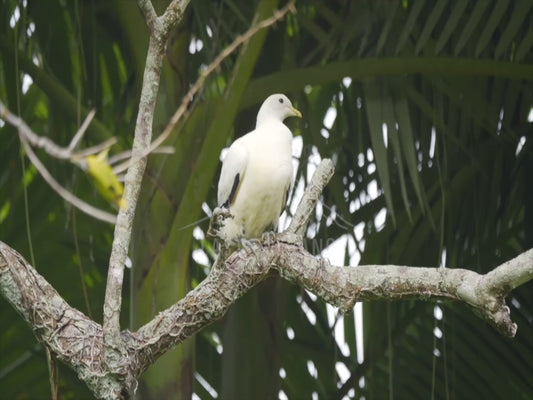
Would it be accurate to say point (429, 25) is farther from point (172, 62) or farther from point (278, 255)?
point (278, 255)

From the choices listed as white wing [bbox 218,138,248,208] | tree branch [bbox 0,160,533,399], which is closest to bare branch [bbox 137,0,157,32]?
tree branch [bbox 0,160,533,399]

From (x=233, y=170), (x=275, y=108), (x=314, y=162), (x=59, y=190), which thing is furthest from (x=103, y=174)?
(x=314, y=162)

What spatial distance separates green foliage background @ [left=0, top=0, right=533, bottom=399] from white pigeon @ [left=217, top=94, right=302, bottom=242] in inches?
5.9

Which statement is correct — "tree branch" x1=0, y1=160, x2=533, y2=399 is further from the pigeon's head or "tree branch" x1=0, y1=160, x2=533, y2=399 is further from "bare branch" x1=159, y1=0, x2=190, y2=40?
the pigeon's head

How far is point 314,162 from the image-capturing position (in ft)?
16.9

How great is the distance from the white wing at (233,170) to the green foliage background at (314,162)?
0.13 meters

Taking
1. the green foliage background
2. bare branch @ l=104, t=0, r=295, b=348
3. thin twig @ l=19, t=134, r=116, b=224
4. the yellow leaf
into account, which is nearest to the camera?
the yellow leaf

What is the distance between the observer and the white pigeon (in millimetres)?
4574

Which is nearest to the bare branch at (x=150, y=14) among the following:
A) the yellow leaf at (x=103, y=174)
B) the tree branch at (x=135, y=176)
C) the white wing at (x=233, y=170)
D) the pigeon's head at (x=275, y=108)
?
the tree branch at (x=135, y=176)

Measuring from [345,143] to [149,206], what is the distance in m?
1.20

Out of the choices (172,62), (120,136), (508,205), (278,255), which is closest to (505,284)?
(278,255)

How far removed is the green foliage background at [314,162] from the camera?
14.9ft

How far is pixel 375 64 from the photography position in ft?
15.3

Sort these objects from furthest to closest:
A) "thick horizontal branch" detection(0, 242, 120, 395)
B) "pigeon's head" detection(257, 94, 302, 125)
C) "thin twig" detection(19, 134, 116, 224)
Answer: "pigeon's head" detection(257, 94, 302, 125) < "thick horizontal branch" detection(0, 242, 120, 395) < "thin twig" detection(19, 134, 116, 224)
